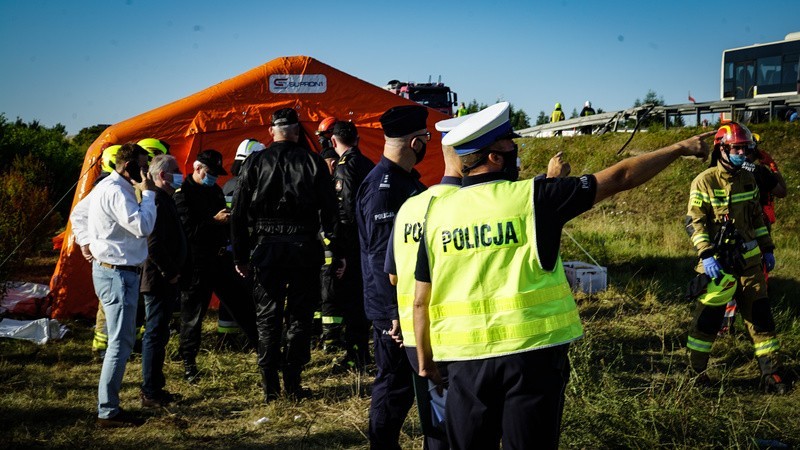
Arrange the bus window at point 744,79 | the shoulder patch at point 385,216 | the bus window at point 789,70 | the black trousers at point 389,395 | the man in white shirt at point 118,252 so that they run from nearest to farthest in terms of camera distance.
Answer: the black trousers at point 389,395
the shoulder patch at point 385,216
the man in white shirt at point 118,252
the bus window at point 789,70
the bus window at point 744,79

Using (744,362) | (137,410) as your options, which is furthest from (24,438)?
(744,362)

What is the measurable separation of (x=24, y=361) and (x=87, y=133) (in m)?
21.9

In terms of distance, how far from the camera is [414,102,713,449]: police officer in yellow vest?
106 inches

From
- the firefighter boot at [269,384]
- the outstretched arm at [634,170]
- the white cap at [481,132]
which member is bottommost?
the firefighter boot at [269,384]

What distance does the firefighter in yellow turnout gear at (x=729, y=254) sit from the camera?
5891mm

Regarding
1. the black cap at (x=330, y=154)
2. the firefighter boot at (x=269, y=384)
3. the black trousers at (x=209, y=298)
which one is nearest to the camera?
the firefighter boot at (x=269, y=384)

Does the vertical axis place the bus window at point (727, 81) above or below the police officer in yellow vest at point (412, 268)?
above

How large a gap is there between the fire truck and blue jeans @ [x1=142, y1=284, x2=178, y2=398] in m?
19.9

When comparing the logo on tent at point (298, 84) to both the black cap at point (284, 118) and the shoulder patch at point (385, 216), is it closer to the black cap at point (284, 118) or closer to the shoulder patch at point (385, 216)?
the black cap at point (284, 118)

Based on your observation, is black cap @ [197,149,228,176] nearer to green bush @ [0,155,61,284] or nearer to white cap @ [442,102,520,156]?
green bush @ [0,155,61,284]

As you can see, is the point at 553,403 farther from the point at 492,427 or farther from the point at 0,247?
the point at 0,247

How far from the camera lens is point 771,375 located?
5887 mm

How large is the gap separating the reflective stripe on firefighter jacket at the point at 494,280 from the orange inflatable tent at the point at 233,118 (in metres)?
6.94

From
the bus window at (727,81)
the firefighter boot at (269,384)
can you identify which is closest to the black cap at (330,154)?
the firefighter boot at (269,384)
